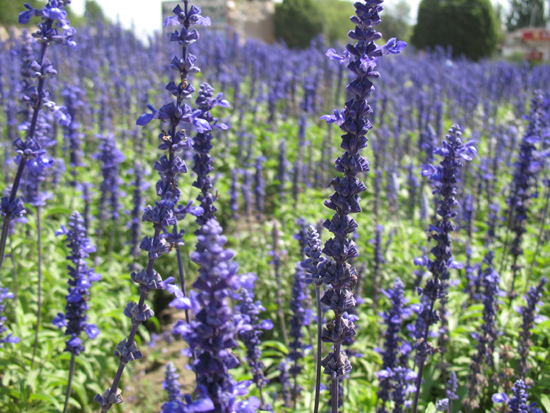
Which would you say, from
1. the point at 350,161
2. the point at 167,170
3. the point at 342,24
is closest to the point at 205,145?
the point at 167,170

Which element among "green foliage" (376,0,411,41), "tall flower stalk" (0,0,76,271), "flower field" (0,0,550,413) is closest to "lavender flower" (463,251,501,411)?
"flower field" (0,0,550,413)

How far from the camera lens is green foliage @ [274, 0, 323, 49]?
3797 cm

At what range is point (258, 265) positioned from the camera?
6598 millimetres

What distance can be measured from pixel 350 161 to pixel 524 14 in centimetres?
8944

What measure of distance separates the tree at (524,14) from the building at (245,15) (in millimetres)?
51240

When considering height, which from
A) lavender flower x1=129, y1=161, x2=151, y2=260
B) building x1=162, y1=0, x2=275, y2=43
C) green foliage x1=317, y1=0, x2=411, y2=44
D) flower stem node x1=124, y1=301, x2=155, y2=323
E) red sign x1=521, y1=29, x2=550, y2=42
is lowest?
flower stem node x1=124, y1=301, x2=155, y2=323

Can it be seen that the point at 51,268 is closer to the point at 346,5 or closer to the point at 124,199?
the point at 124,199

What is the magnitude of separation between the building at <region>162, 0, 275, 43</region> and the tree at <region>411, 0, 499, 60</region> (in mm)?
14366

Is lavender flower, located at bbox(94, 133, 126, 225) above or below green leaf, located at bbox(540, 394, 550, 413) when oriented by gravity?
above

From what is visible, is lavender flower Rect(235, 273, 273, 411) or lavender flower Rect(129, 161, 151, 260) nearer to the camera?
lavender flower Rect(235, 273, 273, 411)

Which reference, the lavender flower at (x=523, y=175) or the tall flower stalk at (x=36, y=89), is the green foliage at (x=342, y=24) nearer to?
the lavender flower at (x=523, y=175)

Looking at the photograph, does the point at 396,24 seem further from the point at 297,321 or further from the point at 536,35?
the point at 297,321

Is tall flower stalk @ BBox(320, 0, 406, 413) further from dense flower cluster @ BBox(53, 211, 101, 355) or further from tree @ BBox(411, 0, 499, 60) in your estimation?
tree @ BBox(411, 0, 499, 60)

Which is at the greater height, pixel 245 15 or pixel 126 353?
pixel 245 15
